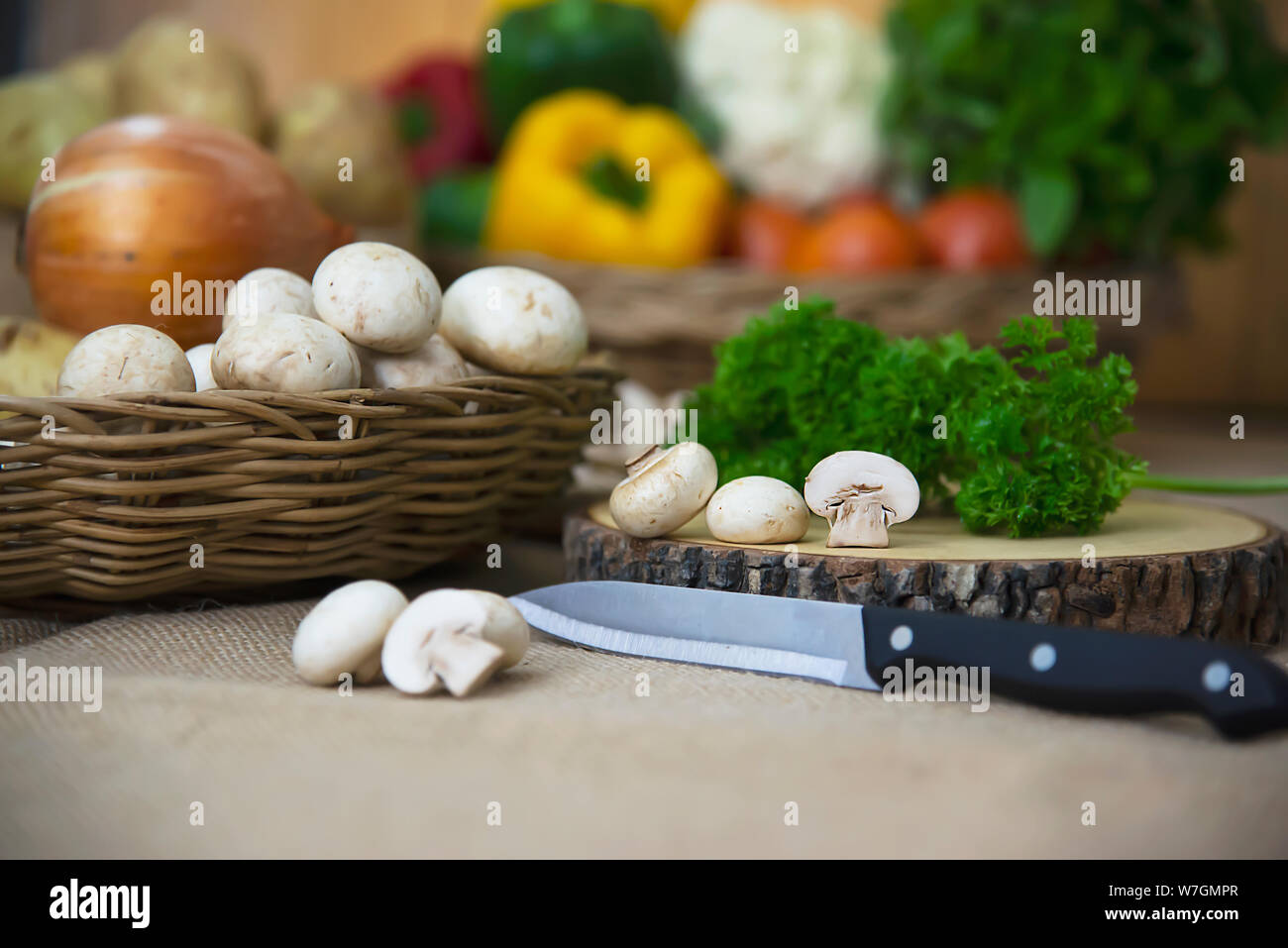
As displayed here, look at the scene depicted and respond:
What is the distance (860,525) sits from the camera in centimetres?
94

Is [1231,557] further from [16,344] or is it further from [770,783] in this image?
[16,344]

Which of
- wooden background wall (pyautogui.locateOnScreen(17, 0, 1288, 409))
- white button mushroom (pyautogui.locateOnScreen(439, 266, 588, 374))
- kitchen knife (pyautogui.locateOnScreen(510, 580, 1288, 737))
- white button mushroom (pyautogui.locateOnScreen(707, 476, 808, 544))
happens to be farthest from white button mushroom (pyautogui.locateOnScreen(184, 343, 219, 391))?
wooden background wall (pyautogui.locateOnScreen(17, 0, 1288, 409))

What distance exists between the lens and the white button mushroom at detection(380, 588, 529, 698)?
2.60ft

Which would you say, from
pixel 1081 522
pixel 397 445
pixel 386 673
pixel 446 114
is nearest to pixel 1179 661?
pixel 1081 522

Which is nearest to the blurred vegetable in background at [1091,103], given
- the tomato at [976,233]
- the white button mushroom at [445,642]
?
the tomato at [976,233]

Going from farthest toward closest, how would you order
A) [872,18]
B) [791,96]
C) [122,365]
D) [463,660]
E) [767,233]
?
[872,18]
[791,96]
[767,233]
[122,365]
[463,660]

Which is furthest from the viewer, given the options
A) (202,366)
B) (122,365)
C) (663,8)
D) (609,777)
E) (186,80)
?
(663,8)

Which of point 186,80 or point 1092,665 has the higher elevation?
point 186,80

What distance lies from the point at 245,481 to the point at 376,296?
0.60 feet

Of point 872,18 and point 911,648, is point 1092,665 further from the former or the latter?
point 872,18

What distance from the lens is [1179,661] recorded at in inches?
28.0

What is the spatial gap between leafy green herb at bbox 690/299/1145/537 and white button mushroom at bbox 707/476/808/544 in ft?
0.45

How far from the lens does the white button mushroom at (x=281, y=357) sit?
0.92 meters

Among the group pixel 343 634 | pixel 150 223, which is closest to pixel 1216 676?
pixel 343 634
